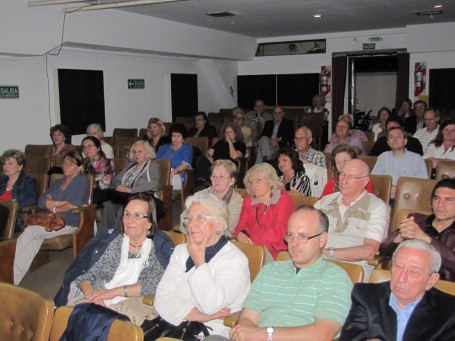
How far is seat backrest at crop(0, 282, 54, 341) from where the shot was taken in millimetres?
2189

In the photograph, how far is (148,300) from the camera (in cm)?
287

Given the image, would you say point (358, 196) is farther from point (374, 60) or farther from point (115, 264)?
point (374, 60)

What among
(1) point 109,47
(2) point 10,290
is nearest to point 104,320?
(2) point 10,290

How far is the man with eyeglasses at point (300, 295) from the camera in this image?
2287mm

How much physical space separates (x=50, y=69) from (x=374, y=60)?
8.48m

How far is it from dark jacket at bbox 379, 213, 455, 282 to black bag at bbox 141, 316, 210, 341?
1316 mm

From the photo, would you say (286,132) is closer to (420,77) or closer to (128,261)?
(420,77)

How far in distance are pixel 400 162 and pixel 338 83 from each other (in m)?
8.30

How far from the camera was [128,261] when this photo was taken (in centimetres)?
311

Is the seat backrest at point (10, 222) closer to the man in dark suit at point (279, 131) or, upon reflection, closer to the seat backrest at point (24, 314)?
the seat backrest at point (24, 314)

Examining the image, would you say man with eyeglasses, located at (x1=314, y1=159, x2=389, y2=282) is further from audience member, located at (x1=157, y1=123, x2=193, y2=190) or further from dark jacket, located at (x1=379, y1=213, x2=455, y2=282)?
audience member, located at (x1=157, y1=123, x2=193, y2=190)

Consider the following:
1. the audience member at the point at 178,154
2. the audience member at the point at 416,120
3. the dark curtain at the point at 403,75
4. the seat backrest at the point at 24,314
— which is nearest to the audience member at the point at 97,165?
the audience member at the point at 178,154

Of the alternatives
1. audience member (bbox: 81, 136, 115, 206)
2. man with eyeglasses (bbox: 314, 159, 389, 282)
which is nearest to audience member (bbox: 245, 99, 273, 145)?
audience member (bbox: 81, 136, 115, 206)

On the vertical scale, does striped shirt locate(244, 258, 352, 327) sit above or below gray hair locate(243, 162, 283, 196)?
below
